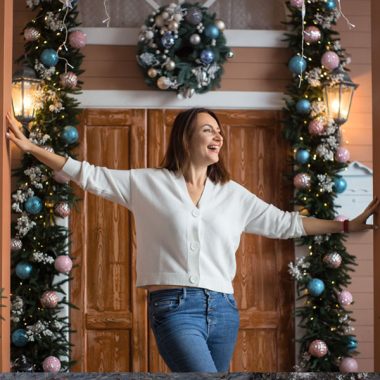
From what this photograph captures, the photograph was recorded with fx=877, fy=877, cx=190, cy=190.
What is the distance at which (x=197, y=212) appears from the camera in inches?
141

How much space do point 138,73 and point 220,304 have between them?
2.82 m

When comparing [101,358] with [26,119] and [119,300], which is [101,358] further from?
[26,119]

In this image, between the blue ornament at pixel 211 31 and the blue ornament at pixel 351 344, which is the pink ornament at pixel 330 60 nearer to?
the blue ornament at pixel 211 31

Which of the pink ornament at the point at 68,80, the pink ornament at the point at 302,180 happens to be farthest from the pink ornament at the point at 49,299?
the pink ornament at the point at 302,180

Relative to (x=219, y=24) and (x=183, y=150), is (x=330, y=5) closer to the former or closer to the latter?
(x=219, y=24)

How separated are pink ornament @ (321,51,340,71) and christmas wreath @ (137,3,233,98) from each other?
24.6 inches

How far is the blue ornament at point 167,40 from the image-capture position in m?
5.69

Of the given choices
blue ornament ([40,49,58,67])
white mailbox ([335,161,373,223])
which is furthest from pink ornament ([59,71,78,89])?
white mailbox ([335,161,373,223])

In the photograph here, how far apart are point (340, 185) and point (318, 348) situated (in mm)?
1076

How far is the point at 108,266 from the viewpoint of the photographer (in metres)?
Result: 5.96

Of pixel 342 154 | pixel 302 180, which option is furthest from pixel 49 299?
pixel 342 154

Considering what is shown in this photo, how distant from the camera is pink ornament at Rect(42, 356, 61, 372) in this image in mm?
5531

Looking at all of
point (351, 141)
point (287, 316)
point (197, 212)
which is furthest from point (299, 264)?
point (197, 212)

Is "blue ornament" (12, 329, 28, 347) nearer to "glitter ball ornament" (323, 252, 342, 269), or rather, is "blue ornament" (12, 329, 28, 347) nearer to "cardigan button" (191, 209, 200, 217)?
"glitter ball ornament" (323, 252, 342, 269)
